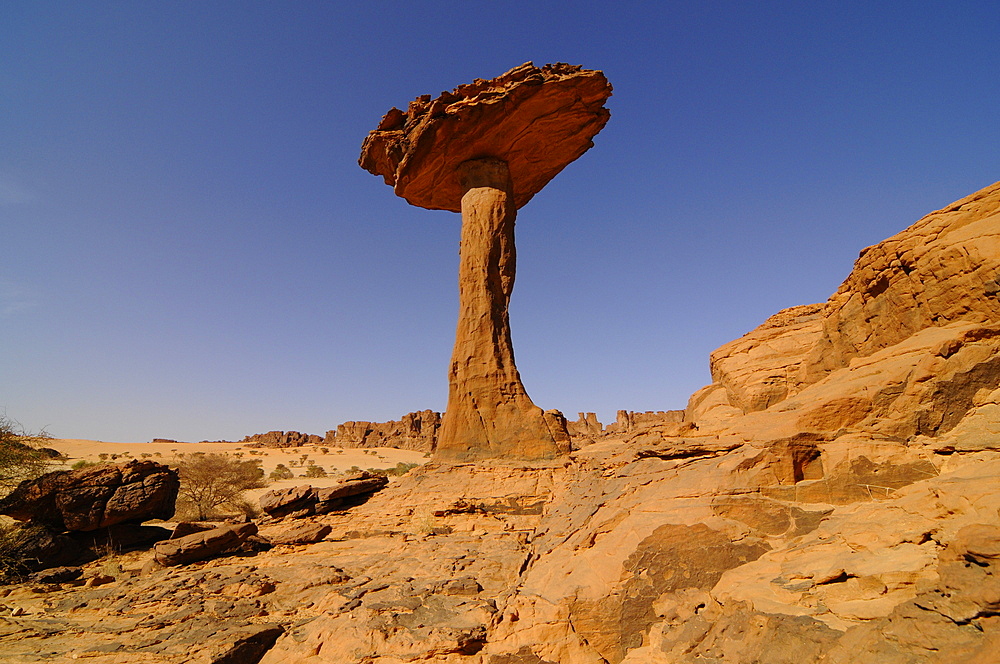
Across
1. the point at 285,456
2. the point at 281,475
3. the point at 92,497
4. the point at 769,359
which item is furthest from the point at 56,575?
the point at 285,456

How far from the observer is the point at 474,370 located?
12.2 metres

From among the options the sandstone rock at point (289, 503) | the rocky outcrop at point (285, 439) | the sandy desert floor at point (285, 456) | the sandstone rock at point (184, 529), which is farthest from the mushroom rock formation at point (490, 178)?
the rocky outcrop at point (285, 439)

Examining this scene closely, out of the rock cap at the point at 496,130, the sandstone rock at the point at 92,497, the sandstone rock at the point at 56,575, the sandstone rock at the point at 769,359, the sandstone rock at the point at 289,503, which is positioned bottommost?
the sandstone rock at the point at 56,575

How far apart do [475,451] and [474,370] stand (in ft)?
6.63

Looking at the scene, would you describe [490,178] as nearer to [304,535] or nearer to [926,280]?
[304,535]

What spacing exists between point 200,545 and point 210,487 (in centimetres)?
910

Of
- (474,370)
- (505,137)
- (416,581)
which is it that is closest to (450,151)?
(505,137)

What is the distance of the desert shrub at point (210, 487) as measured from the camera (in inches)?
628

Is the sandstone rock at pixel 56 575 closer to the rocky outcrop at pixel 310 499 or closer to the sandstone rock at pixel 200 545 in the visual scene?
the sandstone rock at pixel 200 545

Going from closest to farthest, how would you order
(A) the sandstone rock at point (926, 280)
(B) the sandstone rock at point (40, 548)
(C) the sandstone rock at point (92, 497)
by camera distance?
(A) the sandstone rock at point (926, 280) → (B) the sandstone rock at point (40, 548) → (C) the sandstone rock at point (92, 497)

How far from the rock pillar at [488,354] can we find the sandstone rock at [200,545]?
4545 millimetres

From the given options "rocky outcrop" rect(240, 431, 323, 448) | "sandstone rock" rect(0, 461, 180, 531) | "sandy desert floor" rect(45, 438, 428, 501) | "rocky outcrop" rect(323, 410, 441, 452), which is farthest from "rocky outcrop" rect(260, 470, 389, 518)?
"rocky outcrop" rect(240, 431, 323, 448)

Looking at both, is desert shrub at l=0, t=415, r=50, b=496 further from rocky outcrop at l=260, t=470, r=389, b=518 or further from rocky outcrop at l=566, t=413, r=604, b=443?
rocky outcrop at l=566, t=413, r=604, b=443

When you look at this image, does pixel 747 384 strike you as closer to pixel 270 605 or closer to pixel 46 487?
pixel 270 605
